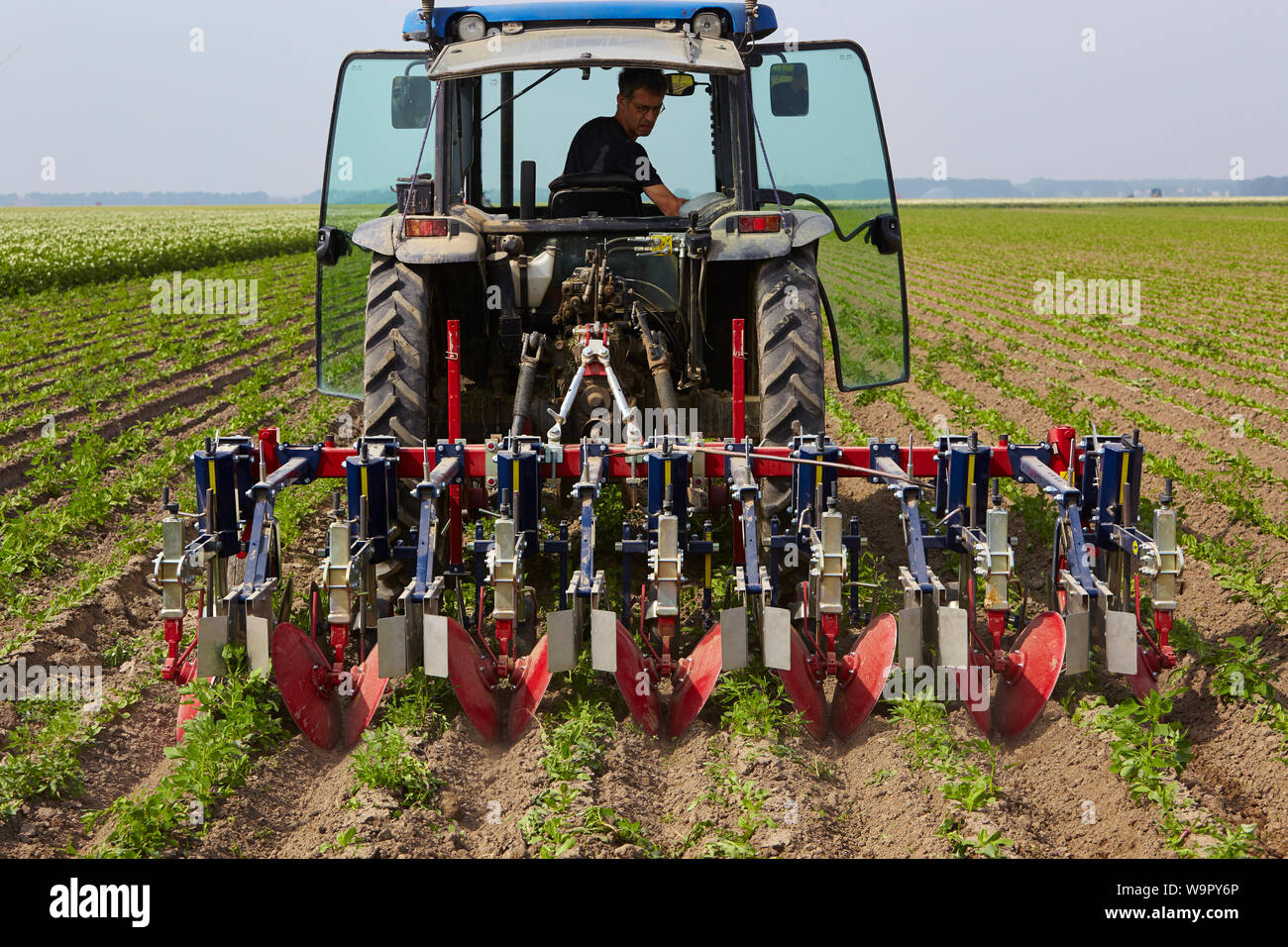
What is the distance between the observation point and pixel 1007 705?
4.17 m

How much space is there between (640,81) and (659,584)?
2716 mm

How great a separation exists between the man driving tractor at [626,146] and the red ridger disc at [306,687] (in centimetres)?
274

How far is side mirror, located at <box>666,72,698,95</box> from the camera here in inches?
228

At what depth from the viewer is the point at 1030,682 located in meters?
4.14

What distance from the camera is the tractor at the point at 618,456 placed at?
13.4 ft

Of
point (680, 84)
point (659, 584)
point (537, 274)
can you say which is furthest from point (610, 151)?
point (659, 584)

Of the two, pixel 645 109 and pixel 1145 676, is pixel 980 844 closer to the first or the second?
pixel 1145 676

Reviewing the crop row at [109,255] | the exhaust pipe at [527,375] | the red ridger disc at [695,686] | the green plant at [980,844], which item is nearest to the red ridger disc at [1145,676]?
the green plant at [980,844]

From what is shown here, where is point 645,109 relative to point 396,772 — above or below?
above

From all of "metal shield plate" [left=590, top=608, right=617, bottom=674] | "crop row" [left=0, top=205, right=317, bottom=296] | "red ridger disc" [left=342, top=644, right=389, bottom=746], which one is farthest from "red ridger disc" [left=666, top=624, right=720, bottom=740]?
"crop row" [left=0, top=205, right=317, bottom=296]

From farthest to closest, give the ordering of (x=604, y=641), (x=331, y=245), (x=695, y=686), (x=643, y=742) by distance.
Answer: (x=331, y=245) → (x=695, y=686) → (x=643, y=742) → (x=604, y=641)

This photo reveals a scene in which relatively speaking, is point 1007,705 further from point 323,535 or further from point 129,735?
point 323,535

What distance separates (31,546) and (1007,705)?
464 centimetres

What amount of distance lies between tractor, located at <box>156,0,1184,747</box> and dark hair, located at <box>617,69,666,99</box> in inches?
0.7
